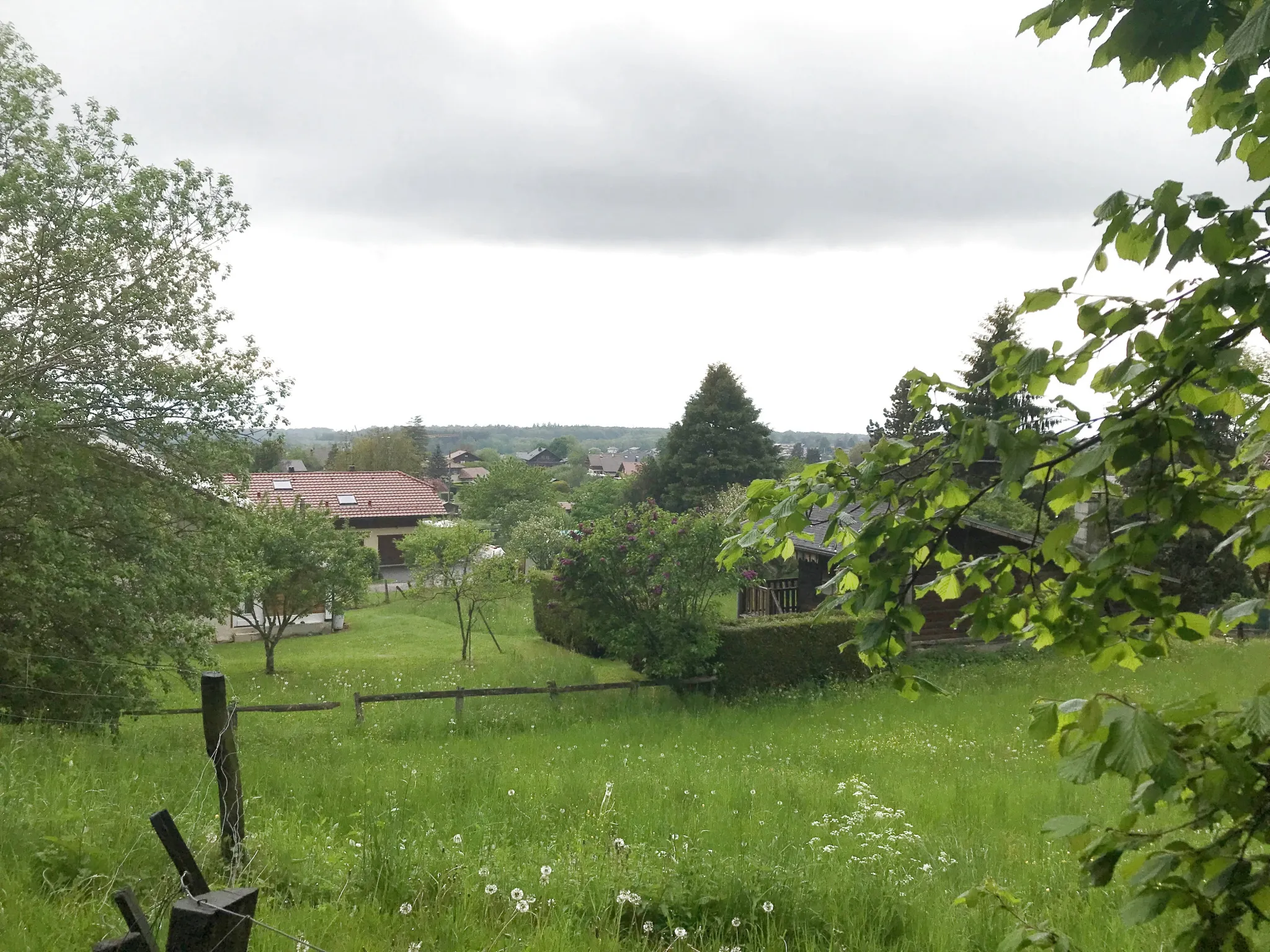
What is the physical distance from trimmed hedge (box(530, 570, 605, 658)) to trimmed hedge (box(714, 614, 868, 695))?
A: 5.90 m

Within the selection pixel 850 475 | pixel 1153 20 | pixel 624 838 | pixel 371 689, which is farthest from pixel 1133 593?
pixel 371 689

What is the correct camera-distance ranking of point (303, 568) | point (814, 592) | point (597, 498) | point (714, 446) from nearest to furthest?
1. point (814, 592)
2. point (303, 568)
3. point (714, 446)
4. point (597, 498)

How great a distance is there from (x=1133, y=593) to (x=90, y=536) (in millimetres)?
14668

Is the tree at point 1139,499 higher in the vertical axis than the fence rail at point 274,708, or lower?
higher

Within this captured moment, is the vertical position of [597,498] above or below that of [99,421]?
below

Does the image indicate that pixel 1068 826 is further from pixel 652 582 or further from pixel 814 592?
pixel 814 592

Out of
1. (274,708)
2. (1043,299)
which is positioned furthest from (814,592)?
(1043,299)

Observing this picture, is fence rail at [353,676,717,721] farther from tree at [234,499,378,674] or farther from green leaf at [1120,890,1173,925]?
green leaf at [1120,890,1173,925]

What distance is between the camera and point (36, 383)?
40.4 feet

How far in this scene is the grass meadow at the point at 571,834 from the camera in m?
4.61

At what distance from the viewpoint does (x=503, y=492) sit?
60625 mm

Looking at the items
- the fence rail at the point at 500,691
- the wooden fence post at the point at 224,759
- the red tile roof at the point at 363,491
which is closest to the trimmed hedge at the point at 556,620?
the fence rail at the point at 500,691

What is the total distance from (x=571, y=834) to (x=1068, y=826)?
519cm

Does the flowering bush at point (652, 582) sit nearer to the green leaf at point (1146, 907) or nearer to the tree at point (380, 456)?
the green leaf at point (1146, 907)
